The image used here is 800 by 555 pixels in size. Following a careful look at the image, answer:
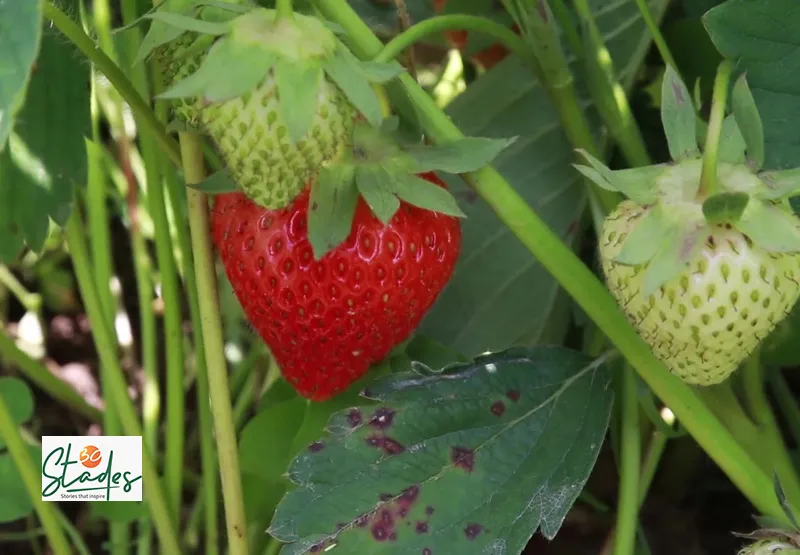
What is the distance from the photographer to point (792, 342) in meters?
0.67

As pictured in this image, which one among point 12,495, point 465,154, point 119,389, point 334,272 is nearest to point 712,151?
point 465,154

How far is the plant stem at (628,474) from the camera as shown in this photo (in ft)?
1.96

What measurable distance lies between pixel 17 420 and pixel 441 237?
0.43 metres

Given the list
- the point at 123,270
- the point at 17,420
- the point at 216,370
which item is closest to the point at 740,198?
the point at 216,370

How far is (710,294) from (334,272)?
0.23 metres

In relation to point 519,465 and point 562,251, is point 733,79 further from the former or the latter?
point 519,465

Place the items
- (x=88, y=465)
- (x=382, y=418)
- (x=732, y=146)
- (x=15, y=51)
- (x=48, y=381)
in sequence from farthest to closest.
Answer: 1. (x=48, y=381)
2. (x=88, y=465)
3. (x=382, y=418)
4. (x=732, y=146)
5. (x=15, y=51)

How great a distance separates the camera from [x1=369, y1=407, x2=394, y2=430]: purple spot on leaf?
0.59 meters

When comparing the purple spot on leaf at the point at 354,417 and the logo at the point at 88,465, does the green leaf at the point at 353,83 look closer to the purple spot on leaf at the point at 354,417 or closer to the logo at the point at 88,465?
the purple spot on leaf at the point at 354,417

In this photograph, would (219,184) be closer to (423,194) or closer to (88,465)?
(423,194)

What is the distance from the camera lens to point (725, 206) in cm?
43

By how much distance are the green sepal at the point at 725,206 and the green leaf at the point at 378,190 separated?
0.17 meters

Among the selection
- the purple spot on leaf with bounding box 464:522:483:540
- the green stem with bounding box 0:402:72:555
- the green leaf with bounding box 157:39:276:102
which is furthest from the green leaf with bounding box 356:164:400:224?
the green stem with bounding box 0:402:72:555

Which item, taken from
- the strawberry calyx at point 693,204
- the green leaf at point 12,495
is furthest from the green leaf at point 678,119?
the green leaf at point 12,495
